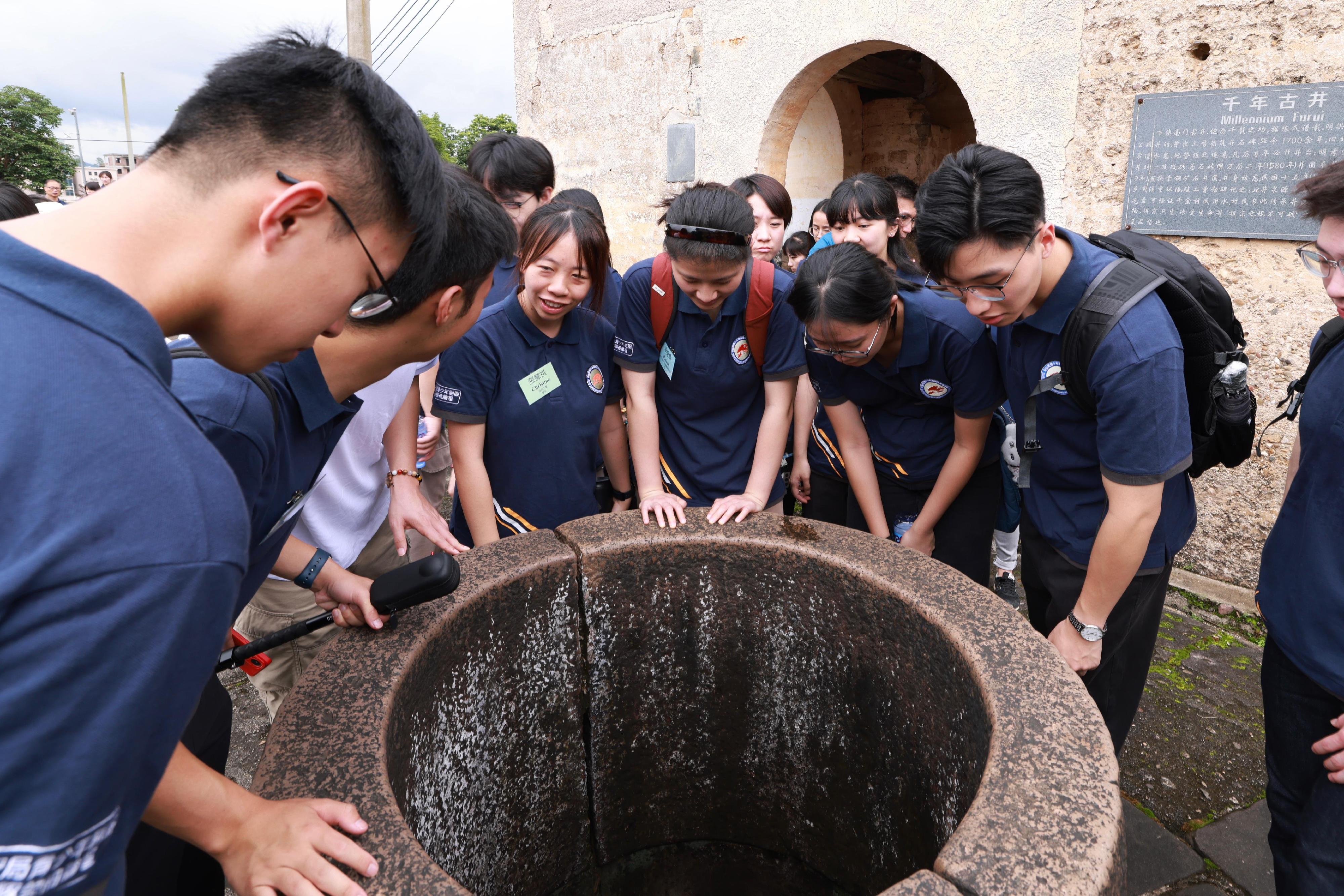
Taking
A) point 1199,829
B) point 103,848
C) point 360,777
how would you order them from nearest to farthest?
1. point 103,848
2. point 360,777
3. point 1199,829

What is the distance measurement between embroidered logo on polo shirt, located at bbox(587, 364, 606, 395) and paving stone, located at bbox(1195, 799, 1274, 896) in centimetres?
239

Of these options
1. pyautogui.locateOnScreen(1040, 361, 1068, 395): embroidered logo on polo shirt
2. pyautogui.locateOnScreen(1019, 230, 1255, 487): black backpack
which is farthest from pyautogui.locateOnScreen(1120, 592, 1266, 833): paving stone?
pyautogui.locateOnScreen(1040, 361, 1068, 395): embroidered logo on polo shirt

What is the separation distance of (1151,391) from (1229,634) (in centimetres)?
273

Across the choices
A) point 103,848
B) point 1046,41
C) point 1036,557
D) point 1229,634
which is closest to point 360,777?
point 103,848

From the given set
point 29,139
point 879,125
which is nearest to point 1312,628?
point 879,125

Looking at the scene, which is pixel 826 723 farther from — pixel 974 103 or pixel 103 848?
pixel 974 103

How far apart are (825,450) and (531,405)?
1.22 metres

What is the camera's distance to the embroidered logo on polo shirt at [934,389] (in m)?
2.45

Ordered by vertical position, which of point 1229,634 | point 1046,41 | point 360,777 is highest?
point 1046,41

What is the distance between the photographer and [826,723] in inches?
76.4

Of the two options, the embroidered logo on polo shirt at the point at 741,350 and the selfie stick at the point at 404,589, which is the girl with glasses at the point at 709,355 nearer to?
the embroidered logo on polo shirt at the point at 741,350

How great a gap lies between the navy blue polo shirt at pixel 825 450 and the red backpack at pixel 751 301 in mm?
467

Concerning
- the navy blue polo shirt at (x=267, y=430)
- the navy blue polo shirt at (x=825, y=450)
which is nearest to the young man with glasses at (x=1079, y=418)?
the navy blue polo shirt at (x=825, y=450)

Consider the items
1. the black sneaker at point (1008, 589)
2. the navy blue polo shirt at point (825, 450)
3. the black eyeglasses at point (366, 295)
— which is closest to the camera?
the black eyeglasses at point (366, 295)
